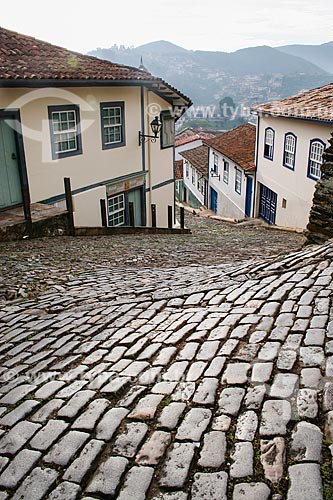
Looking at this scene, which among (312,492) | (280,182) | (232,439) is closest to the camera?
(312,492)

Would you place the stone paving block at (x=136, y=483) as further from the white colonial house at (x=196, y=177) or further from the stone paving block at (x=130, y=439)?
the white colonial house at (x=196, y=177)

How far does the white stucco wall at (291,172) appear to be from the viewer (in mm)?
17938

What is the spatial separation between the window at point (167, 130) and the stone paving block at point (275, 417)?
15658 mm

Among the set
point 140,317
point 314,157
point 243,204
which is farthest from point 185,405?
point 243,204

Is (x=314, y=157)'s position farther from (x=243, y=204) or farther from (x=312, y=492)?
(x=312, y=492)

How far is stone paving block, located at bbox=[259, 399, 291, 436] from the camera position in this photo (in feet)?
9.00

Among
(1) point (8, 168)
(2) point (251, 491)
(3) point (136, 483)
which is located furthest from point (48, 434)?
(1) point (8, 168)

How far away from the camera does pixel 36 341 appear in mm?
4746

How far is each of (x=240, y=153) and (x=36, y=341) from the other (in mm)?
23200

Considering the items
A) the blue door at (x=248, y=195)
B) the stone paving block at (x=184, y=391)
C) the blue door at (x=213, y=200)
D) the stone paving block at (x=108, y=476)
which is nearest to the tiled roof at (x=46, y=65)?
the stone paving block at (x=184, y=391)

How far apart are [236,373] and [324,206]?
517 centimetres

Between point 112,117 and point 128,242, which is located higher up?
point 112,117

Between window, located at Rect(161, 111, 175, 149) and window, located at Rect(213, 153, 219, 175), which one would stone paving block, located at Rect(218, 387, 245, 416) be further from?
window, located at Rect(213, 153, 219, 175)

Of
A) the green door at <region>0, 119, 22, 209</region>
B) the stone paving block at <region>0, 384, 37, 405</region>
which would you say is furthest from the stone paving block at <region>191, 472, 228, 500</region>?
the green door at <region>0, 119, 22, 209</region>
